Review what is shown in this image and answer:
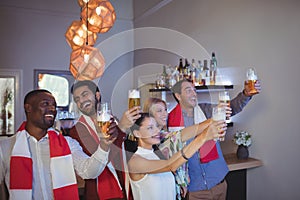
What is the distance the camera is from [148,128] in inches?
58.4

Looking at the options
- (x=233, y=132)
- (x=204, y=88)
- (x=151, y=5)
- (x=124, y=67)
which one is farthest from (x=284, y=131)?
(x=124, y=67)

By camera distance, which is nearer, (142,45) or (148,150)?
(148,150)

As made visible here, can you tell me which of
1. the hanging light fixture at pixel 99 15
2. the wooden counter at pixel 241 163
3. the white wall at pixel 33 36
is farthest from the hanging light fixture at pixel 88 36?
the white wall at pixel 33 36

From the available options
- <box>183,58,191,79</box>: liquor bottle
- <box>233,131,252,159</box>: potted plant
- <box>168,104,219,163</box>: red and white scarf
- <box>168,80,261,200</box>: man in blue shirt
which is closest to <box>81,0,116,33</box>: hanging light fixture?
<box>168,80,261,200</box>: man in blue shirt

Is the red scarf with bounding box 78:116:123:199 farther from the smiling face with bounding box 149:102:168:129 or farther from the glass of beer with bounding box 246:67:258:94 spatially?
the glass of beer with bounding box 246:67:258:94

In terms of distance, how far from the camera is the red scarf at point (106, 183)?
4.98 feet

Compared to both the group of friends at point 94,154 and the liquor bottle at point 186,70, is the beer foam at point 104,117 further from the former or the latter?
the liquor bottle at point 186,70

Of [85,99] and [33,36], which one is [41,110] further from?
[33,36]

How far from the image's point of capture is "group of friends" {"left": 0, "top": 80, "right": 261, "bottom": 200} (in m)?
1.38

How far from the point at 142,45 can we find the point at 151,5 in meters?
0.76

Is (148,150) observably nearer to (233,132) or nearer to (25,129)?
(25,129)

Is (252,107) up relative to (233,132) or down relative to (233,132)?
up

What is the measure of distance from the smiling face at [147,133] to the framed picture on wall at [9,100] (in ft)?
12.2

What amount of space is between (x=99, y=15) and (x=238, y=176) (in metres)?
1.92
